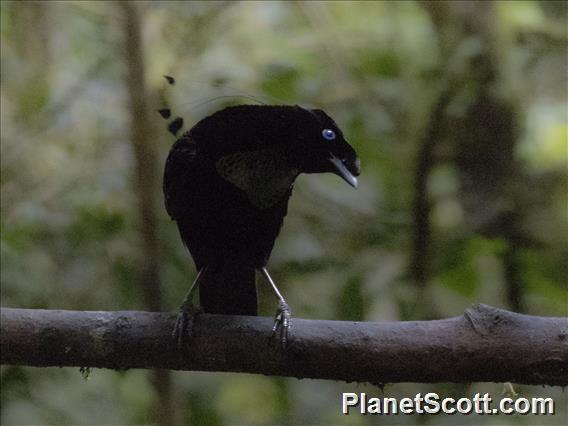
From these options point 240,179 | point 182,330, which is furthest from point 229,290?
point 182,330

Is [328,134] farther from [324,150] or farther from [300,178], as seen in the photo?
[300,178]

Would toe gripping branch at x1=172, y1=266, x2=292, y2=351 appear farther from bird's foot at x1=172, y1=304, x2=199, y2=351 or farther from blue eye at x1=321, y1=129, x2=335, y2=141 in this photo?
blue eye at x1=321, y1=129, x2=335, y2=141

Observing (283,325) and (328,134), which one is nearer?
(283,325)

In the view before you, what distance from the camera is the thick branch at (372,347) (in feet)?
5.37

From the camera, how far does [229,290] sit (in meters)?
2.26

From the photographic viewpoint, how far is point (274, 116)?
6.38 feet

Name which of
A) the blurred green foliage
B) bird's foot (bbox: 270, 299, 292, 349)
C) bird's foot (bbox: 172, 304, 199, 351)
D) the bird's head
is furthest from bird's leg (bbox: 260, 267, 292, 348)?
the blurred green foliage

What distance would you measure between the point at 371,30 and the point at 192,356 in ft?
5.79

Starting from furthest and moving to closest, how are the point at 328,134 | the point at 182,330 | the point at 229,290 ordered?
the point at 229,290
the point at 328,134
the point at 182,330

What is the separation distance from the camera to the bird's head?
1.94 m

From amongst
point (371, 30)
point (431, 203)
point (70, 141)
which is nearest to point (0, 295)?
point (70, 141)

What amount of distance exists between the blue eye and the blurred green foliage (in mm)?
535

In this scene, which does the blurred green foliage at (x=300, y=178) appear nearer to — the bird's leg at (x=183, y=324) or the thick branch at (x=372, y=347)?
the bird's leg at (x=183, y=324)

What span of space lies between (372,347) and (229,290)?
676mm
